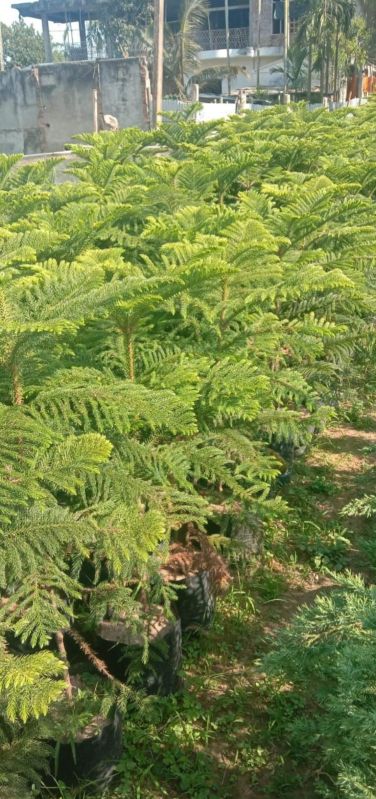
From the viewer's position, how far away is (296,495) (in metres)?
4.48

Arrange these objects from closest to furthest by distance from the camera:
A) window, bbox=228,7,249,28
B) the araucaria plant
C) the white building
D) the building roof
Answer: the araucaria plant, the white building, window, bbox=228,7,249,28, the building roof

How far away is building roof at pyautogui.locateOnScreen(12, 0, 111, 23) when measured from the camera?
41.8m

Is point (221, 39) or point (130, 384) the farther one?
point (221, 39)

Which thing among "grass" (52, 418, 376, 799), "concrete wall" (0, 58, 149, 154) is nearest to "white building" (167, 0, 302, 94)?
"concrete wall" (0, 58, 149, 154)

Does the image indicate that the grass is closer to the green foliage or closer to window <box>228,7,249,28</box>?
the green foliage

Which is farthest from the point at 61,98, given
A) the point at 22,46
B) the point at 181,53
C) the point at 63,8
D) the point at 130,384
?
the point at 22,46

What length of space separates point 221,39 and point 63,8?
29.8 feet

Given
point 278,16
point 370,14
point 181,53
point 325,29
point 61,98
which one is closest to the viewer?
point 61,98

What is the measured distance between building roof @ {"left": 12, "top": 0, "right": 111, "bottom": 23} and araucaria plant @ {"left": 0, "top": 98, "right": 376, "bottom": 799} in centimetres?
4262

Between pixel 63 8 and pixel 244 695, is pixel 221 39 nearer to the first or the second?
pixel 63 8

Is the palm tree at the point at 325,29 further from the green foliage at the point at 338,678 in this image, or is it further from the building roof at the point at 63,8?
the green foliage at the point at 338,678

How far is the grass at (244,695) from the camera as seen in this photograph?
2674 millimetres

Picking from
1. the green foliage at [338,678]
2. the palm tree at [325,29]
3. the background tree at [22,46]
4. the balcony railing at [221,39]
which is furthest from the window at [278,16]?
the green foliage at [338,678]

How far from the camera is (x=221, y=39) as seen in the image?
1630 inches
